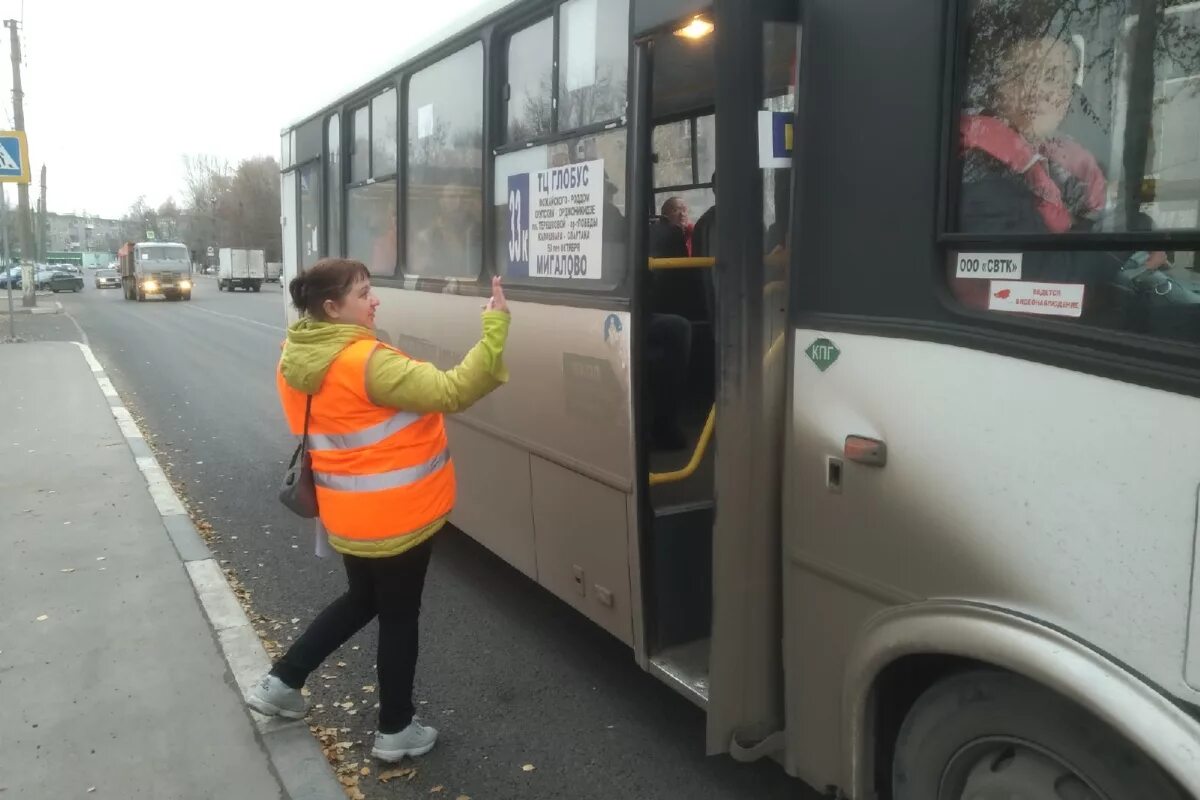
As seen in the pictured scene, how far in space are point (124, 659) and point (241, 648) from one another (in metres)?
0.50

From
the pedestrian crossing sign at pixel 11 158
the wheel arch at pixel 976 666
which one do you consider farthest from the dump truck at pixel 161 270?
the wheel arch at pixel 976 666

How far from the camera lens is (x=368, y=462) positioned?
133 inches

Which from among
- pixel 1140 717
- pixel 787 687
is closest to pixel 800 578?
pixel 787 687

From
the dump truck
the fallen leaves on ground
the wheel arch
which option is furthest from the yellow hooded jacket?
the dump truck

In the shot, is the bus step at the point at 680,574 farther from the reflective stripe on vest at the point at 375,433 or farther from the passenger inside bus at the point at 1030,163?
the passenger inside bus at the point at 1030,163

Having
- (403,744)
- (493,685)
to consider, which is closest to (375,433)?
(403,744)

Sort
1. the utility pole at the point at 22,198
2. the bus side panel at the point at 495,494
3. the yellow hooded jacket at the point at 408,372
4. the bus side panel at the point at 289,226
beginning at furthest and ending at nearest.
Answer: the utility pole at the point at 22,198, the bus side panel at the point at 289,226, the bus side panel at the point at 495,494, the yellow hooded jacket at the point at 408,372

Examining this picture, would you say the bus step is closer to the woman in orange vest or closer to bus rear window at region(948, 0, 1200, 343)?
the woman in orange vest

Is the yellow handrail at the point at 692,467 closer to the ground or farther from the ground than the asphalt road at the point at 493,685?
farther from the ground

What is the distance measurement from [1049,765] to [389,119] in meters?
4.90

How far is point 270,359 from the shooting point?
1741 centimetres

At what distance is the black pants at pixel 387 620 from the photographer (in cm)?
350

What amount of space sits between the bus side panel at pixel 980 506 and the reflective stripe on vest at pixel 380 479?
1344 mm

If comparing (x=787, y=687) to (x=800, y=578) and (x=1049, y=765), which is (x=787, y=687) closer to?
(x=800, y=578)
